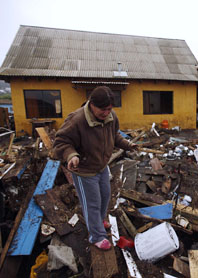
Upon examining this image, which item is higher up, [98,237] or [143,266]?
[98,237]

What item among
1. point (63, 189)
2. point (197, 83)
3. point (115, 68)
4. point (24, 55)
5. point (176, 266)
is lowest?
point (176, 266)

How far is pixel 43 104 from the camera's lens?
31.7 ft

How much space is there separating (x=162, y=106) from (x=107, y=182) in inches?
416

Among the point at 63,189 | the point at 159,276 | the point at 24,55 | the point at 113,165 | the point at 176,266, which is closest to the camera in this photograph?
the point at 159,276

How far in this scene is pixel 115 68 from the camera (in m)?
10.6

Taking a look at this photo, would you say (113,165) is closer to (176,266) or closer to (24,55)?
(176,266)

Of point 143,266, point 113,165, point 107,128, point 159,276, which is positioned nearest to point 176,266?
point 159,276

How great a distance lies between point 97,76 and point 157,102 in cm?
461

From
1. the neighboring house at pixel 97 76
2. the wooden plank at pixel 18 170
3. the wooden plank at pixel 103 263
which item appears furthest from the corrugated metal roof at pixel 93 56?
the wooden plank at pixel 103 263

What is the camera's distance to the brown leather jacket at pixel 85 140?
1.74 meters

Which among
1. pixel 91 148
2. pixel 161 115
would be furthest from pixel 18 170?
pixel 161 115

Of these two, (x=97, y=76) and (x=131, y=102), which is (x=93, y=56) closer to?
(x=97, y=76)

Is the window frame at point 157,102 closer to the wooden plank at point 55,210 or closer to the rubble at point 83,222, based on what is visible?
the rubble at point 83,222

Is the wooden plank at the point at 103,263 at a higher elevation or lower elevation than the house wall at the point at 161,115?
lower
